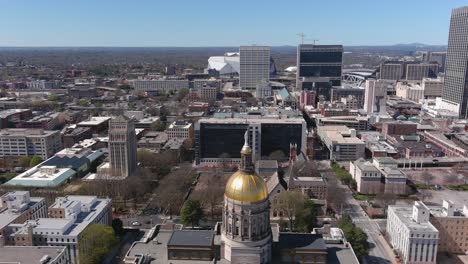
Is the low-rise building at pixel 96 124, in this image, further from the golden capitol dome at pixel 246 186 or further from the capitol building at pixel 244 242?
the golden capitol dome at pixel 246 186

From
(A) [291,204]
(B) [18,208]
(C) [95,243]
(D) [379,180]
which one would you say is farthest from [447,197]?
(B) [18,208]

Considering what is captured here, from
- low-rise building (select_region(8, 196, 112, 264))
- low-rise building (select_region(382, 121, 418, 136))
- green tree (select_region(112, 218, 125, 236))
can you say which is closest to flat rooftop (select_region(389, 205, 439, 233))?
green tree (select_region(112, 218, 125, 236))

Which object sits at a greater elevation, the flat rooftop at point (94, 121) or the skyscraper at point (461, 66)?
the skyscraper at point (461, 66)

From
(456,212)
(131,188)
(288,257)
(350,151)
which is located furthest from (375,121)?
(288,257)

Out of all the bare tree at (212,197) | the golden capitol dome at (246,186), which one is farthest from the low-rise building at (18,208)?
the golden capitol dome at (246,186)

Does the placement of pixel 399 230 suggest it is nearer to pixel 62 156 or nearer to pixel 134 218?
pixel 134 218
